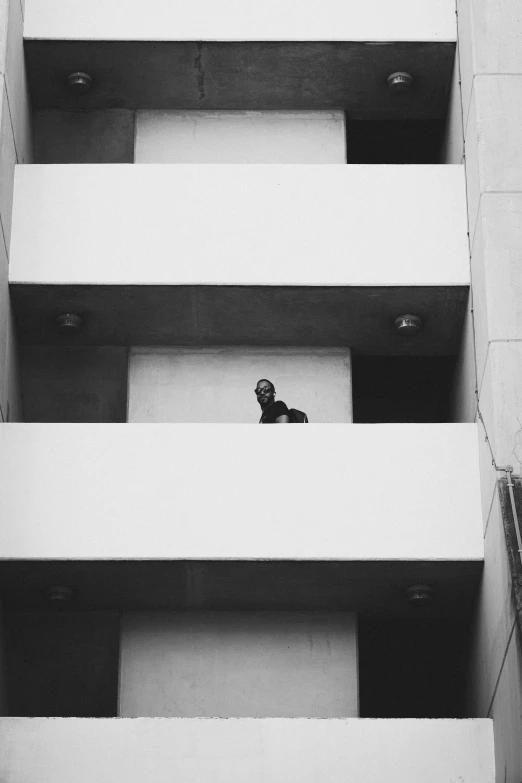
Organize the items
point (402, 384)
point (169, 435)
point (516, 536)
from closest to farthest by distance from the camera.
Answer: point (516, 536) < point (169, 435) < point (402, 384)

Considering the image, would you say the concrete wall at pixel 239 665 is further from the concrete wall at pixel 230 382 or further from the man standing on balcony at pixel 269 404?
the concrete wall at pixel 230 382

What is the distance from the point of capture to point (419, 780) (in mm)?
13812

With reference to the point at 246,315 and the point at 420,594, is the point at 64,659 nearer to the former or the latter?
the point at 420,594

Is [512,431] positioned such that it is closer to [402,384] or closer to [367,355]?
[367,355]

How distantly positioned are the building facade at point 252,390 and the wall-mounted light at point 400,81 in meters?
0.07

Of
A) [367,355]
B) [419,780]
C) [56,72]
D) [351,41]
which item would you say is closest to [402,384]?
[367,355]

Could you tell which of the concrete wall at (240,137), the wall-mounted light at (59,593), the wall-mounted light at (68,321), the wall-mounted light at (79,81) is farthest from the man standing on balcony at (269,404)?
the wall-mounted light at (79,81)

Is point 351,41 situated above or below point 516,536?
above

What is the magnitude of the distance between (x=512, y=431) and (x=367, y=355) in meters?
4.22

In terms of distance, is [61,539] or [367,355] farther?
[367,355]

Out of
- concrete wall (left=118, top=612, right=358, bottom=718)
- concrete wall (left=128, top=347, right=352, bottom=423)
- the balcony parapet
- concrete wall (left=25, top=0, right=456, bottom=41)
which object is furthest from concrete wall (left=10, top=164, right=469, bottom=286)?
concrete wall (left=118, top=612, right=358, bottom=718)

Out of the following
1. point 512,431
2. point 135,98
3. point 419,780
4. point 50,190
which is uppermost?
point 135,98

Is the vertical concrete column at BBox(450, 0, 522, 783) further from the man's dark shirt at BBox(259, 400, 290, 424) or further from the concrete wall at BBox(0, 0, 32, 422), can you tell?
the concrete wall at BBox(0, 0, 32, 422)

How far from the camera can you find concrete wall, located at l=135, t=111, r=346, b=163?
61.7 feet
